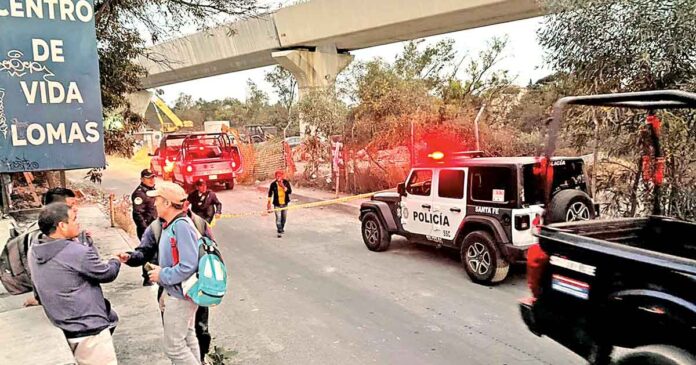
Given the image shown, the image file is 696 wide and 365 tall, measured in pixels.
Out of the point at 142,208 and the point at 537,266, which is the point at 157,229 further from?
the point at 142,208

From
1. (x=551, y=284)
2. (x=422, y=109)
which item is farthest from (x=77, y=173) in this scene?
(x=551, y=284)

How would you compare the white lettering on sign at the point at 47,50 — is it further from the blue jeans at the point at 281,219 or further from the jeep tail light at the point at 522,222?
the blue jeans at the point at 281,219

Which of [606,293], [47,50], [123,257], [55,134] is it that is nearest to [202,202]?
[55,134]

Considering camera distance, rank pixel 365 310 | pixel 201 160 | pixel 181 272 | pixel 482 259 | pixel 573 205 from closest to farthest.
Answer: pixel 181 272
pixel 573 205
pixel 365 310
pixel 482 259
pixel 201 160

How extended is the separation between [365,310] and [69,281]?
3.67 m

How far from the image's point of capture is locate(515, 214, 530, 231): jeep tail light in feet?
22.0

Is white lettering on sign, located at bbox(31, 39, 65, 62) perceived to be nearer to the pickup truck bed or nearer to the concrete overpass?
the pickup truck bed

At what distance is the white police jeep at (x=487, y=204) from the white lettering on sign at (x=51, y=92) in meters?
4.90

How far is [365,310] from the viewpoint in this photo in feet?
20.4

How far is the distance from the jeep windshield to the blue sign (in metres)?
5.11

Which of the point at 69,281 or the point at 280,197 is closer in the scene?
the point at 69,281

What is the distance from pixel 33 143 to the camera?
4.80 meters

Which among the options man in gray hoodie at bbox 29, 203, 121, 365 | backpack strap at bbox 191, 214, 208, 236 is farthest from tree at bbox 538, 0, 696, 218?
man in gray hoodie at bbox 29, 203, 121, 365

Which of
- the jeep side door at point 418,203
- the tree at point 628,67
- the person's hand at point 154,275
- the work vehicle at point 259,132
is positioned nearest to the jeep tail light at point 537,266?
the person's hand at point 154,275
